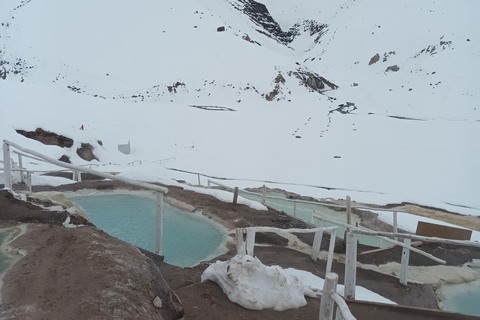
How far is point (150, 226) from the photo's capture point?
828cm

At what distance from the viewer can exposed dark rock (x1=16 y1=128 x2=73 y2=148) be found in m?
16.1

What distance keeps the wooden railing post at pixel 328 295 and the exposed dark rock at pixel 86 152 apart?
16.7 m

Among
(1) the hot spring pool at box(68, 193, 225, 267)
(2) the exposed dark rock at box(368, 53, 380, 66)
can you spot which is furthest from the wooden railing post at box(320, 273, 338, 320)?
(2) the exposed dark rock at box(368, 53, 380, 66)

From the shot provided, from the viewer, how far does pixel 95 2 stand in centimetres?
5772

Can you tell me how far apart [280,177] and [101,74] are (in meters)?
30.9

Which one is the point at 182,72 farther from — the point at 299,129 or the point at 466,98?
the point at 466,98

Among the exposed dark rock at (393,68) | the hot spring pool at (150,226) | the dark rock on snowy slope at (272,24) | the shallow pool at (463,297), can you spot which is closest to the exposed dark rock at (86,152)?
the hot spring pool at (150,226)

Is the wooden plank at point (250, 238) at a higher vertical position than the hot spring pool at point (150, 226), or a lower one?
higher

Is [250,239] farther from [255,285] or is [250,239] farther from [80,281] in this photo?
[80,281]

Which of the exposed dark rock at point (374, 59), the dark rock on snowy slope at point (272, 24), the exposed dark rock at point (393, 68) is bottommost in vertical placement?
the exposed dark rock at point (393, 68)

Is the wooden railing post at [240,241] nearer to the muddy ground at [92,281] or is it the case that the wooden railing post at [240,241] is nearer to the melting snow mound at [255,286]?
the melting snow mound at [255,286]

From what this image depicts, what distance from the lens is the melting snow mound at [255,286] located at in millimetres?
3424

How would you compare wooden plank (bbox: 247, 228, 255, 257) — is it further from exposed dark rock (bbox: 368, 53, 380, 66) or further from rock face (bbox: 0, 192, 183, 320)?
exposed dark rock (bbox: 368, 53, 380, 66)

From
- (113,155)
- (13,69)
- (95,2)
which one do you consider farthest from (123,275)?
(95,2)
